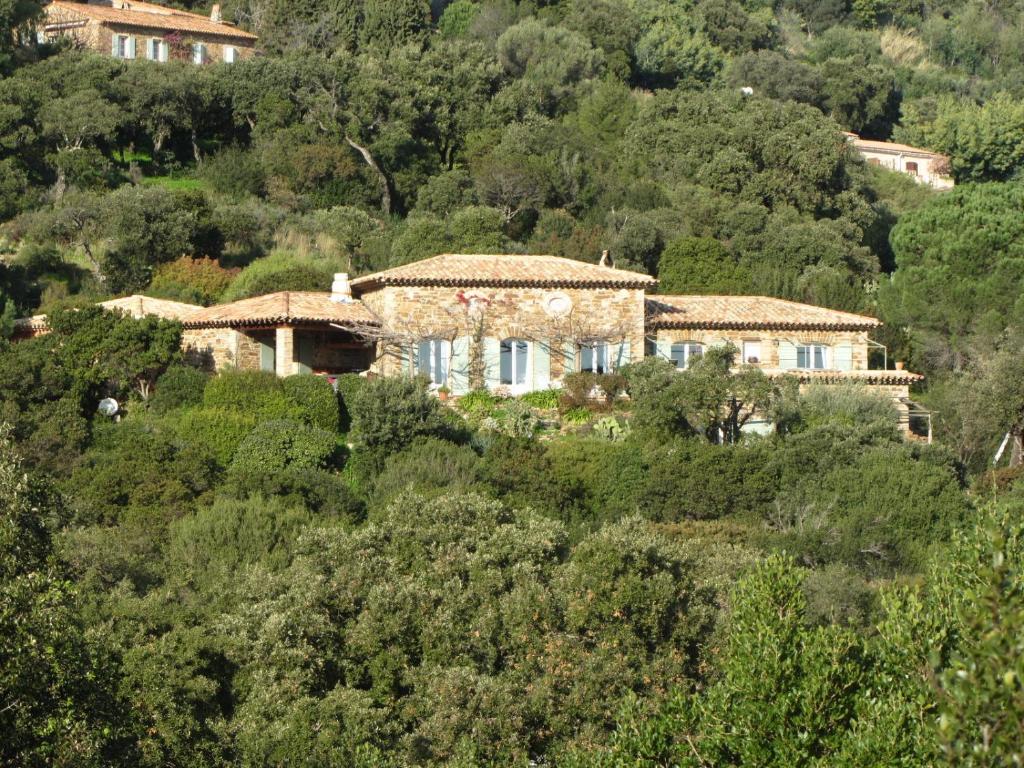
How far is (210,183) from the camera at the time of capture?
5694 cm

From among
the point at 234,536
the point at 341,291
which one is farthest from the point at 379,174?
the point at 234,536

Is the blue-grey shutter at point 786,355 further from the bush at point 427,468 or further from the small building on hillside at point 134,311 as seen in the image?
the small building on hillside at point 134,311

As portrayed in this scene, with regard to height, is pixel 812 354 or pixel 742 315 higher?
pixel 742 315

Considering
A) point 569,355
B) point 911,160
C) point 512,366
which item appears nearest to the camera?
point 512,366

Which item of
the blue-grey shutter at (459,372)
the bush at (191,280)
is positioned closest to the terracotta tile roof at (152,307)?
the bush at (191,280)

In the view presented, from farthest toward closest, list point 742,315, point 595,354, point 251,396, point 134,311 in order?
point 742,315
point 134,311
point 595,354
point 251,396

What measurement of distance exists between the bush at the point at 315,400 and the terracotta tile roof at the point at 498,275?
3121 mm

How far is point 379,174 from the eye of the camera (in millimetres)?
58062

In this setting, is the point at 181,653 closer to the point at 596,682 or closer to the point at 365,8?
the point at 596,682

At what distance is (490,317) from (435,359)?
1494 mm

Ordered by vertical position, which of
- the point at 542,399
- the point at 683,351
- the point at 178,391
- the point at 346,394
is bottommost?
the point at 542,399

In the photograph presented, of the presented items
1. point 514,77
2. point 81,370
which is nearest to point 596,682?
point 81,370

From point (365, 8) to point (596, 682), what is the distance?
5415 centimetres

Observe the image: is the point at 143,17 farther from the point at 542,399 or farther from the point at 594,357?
the point at 542,399
